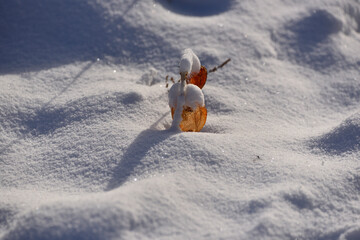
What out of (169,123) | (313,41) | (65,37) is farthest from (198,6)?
(169,123)

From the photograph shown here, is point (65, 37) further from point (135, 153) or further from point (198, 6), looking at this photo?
point (135, 153)

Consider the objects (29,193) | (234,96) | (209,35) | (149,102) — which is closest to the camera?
(29,193)

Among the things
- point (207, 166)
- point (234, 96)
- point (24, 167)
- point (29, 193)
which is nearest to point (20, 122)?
point (24, 167)

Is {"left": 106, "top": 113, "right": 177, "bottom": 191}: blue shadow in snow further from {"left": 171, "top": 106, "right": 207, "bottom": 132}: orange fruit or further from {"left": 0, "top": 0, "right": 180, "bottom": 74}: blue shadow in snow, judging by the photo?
{"left": 0, "top": 0, "right": 180, "bottom": 74}: blue shadow in snow

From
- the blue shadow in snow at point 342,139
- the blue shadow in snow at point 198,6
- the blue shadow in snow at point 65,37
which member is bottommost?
the blue shadow in snow at point 65,37

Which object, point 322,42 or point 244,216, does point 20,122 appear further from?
point 322,42

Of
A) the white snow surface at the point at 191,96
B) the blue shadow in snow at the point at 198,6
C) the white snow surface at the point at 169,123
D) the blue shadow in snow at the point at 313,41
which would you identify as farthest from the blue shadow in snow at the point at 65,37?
the blue shadow in snow at the point at 313,41

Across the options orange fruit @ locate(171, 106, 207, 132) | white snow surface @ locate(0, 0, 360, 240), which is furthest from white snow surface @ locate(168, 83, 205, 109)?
white snow surface @ locate(0, 0, 360, 240)

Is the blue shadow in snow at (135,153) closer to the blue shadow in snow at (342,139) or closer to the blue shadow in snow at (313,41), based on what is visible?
the blue shadow in snow at (342,139)
